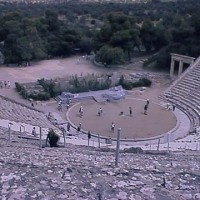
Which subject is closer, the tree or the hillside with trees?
the hillside with trees

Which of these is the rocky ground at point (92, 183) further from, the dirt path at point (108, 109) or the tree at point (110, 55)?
the tree at point (110, 55)

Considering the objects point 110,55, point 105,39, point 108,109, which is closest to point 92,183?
point 108,109

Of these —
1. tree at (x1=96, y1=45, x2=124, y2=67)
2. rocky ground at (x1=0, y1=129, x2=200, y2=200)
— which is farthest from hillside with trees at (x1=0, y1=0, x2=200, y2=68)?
rocky ground at (x1=0, y1=129, x2=200, y2=200)

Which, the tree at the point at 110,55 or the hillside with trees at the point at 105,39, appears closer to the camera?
the hillside with trees at the point at 105,39

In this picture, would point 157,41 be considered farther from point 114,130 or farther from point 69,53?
point 114,130

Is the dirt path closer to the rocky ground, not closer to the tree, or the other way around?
the tree

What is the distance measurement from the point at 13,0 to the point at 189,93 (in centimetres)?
7801

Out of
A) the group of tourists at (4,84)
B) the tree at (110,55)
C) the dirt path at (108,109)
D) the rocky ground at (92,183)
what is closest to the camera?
the rocky ground at (92,183)

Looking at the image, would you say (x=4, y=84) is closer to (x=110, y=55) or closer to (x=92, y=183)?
(x=110, y=55)

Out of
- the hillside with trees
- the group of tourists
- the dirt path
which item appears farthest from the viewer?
the hillside with trees

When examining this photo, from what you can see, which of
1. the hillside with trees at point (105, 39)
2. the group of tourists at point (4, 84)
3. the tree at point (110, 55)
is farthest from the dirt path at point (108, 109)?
the hillside with trees at point (105, 39)

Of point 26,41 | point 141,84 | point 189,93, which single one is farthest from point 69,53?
point 189,93

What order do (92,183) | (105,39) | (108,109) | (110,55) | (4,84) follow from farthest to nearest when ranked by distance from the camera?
(105,39)
(110,55)
(4,84)
(108,109)
(92,183)

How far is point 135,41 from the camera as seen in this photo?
3981cm
